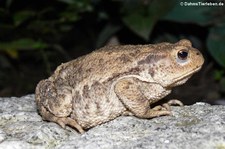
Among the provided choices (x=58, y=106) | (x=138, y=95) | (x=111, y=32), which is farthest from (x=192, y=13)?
(x=58, y=106)

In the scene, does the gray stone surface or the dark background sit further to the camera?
the dark background

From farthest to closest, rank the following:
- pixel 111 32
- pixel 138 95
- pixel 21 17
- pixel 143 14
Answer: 1. pixel 111 32
2. pixel 21 17
3. pixel 143 14
4. pixel 138 95

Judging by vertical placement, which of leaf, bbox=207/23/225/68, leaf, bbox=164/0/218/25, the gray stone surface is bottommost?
the gray stone surface

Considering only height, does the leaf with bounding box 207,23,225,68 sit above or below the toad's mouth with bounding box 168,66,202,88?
above

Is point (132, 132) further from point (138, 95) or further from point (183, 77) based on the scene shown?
point (183, 77)

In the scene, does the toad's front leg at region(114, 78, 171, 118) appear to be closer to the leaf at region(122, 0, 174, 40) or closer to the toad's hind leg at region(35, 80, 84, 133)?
the toad's hind leg at region(35, 80, 84, 133)

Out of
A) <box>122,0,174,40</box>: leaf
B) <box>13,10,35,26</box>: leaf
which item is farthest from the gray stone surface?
<box>13,10,35,26</box>: leaf

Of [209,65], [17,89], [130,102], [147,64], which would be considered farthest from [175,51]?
[17,89]
